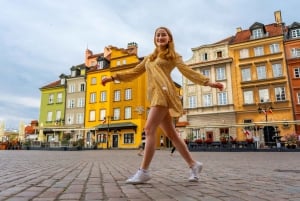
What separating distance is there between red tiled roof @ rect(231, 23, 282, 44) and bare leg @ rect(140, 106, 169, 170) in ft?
116

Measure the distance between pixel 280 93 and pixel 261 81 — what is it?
266cm

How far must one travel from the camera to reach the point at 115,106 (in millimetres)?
43094

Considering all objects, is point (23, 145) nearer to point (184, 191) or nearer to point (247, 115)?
point (247, 115)

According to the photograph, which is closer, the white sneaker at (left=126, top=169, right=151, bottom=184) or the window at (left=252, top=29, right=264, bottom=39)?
the white sneaker at (left=126, top=169, right=151, bottom=184)

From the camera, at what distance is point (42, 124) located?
49812 mm

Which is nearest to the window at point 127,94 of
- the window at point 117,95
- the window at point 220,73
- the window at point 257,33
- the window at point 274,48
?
the window at point 117,95

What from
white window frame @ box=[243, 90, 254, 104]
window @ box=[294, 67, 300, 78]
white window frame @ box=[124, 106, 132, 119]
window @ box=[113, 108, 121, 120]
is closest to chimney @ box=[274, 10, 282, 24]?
Result: window @ box=[294, 67, 300, 78]

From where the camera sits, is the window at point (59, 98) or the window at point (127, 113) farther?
the window at point (59, 98)

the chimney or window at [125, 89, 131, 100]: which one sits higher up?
the chimney

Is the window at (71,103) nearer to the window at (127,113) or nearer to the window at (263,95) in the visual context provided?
the window at (127,113)

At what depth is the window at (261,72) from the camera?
112ft

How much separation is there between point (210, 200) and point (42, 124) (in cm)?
5171

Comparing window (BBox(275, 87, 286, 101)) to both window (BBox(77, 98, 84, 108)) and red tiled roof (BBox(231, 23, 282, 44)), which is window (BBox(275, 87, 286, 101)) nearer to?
red tiled roof (BBox(231, 23, 282, 44))

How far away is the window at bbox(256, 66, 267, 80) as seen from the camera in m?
34.2
